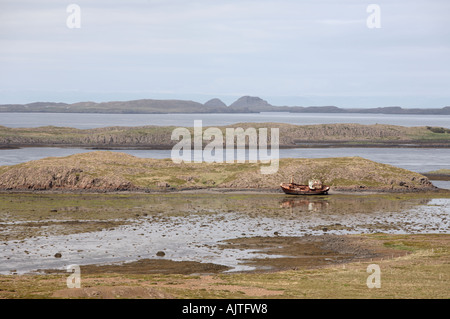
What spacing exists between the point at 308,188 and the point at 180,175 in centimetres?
2369

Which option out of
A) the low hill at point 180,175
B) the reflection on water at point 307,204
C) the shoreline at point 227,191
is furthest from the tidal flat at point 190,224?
the low hill at point 180,175

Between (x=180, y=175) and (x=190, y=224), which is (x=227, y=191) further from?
(x=190, y=224)

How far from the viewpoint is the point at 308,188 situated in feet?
315

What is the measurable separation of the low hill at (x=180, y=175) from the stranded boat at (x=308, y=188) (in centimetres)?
471

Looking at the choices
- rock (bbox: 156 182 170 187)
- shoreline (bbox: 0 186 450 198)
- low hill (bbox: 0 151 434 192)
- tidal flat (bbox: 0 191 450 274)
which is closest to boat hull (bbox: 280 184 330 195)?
shoreline (bbox: 0 186 450 198)

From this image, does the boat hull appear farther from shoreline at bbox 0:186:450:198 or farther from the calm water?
the calm water

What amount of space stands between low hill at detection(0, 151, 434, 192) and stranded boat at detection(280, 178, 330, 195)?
4.71 metres

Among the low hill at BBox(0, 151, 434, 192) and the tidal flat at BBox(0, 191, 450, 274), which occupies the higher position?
the low hill at BBox(0, 151, 434, 192)

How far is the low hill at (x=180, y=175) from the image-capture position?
322ft

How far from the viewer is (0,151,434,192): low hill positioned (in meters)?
98.1

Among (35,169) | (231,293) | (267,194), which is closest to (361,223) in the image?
(267,194)

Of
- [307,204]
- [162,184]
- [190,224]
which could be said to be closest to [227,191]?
[162,184]

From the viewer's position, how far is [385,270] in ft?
142
